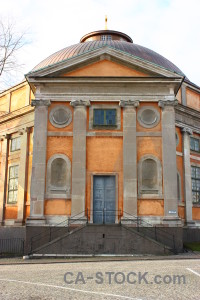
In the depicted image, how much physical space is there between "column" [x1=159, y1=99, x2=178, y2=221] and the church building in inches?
2.2

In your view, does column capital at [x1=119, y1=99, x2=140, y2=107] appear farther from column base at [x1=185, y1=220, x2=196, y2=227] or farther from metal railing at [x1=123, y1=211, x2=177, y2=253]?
column base at [x1=185, y1=220, x2=196, y2=227]

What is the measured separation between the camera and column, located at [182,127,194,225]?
26391 millimetres

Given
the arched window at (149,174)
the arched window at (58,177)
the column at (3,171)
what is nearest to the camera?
the arched window at (58,177)

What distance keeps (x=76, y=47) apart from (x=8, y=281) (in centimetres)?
2459

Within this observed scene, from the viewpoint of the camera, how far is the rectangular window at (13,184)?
2842 cm

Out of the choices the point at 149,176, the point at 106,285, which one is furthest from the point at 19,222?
the point at 106,285

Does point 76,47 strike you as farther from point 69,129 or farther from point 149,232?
point 149,232

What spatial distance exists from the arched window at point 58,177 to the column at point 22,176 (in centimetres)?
554

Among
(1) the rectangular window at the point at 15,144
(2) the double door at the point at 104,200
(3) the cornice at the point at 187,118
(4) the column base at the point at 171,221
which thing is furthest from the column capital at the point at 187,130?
(1) the rectangular window at the point at 15,144

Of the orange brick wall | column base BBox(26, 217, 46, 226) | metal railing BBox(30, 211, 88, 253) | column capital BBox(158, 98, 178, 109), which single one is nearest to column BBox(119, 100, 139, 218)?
column capital BBox(158, 98, 178, 109)

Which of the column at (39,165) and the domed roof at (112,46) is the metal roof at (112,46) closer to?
the domed roof at (112,46)

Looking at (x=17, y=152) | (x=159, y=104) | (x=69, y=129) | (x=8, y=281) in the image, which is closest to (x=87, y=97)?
(x=69, y=129)

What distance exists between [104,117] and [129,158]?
3038 mm

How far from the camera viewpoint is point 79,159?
73.6 ft
